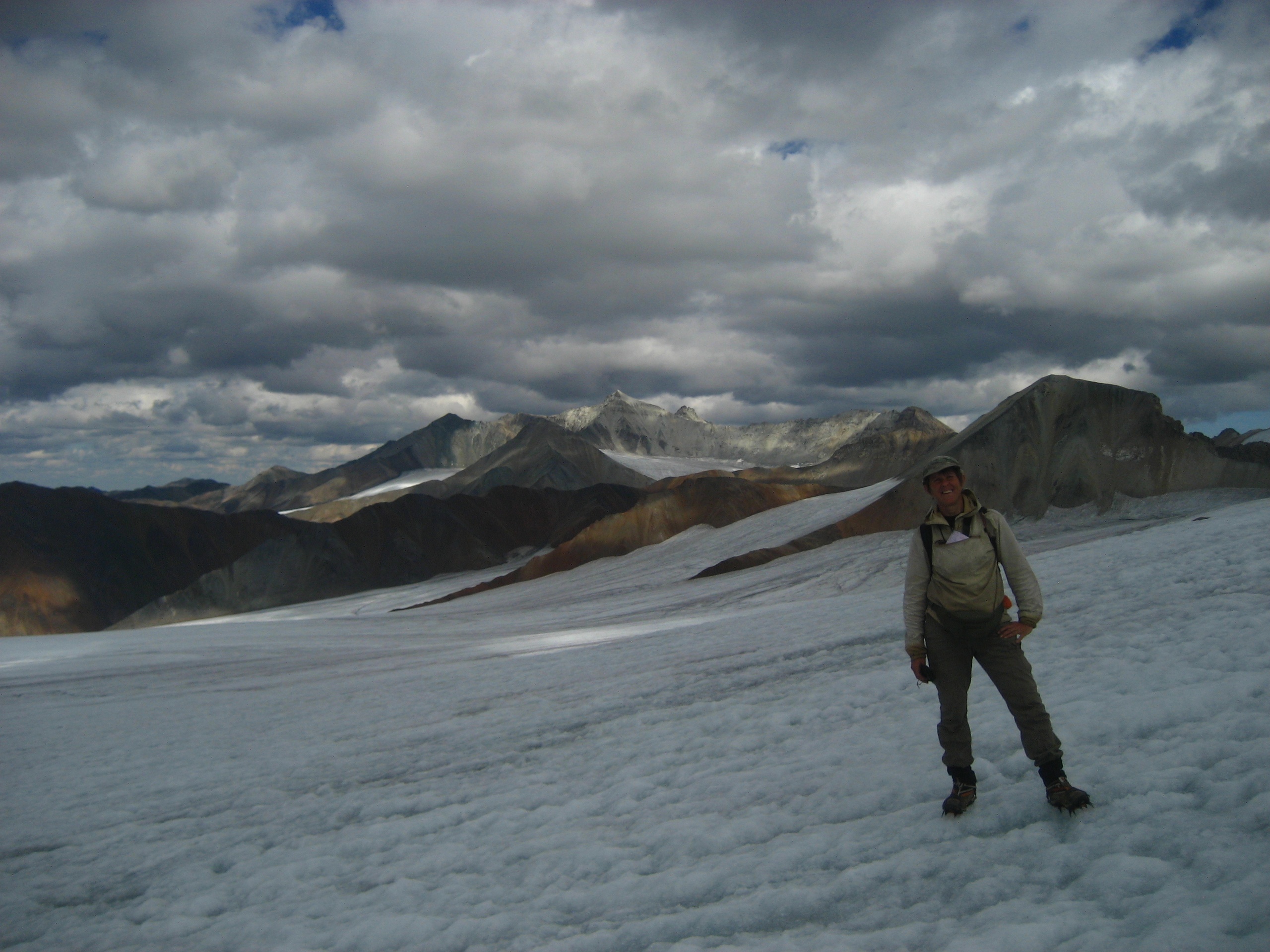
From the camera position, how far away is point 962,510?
4.98 metres

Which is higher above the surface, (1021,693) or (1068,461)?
(1068,461)

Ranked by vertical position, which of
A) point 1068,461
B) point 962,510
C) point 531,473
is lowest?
point 962,510

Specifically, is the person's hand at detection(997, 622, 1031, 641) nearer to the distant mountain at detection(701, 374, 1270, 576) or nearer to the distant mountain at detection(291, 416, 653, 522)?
the distant mountain at detection(701, 374, 1270, 576)

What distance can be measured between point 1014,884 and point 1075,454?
162 feet

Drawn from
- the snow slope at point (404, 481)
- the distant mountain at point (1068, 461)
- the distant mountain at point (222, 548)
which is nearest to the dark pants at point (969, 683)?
the distant mountain at point (1068, 461)

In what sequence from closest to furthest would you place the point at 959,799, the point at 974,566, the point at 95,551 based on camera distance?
the point at 974,566, the point at 959,799, the point at 95,551

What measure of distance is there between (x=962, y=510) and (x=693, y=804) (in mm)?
3334

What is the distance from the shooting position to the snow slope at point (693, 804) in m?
4.63

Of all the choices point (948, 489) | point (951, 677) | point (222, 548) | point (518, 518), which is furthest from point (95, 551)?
point (948, 489)

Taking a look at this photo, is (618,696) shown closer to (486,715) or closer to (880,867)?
(486,715)

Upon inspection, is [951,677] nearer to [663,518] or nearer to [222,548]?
[663,518]

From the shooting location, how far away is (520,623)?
33.9 meters

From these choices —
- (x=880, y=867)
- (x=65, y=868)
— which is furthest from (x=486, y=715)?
(x=880, y=867)

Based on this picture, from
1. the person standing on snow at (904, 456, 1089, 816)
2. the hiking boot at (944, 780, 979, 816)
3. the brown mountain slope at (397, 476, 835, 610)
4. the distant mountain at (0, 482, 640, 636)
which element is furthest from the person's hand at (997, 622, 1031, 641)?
the distant mountain at (0, 482, 640, 636)
